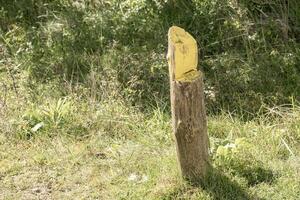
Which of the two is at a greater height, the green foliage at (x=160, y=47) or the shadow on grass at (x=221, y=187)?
the green foliage at (x=160, y=47)

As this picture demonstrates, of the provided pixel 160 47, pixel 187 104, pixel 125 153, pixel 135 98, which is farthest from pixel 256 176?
pixel 160 47

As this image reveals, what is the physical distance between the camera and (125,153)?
4191 millimetres

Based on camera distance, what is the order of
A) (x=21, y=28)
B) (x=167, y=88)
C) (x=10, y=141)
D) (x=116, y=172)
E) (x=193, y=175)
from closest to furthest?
1. (x=193, y=175)
2. (x=116, y=172)
3. (x=10, y=141)
4. (x=167, y=88)
5. (x=21, y=28)

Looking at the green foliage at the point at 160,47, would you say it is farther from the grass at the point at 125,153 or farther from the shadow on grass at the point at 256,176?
the shadow on grass at the point at 256,176

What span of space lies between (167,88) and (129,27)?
3.20ft

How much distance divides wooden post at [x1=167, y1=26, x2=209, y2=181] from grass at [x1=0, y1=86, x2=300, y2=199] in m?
0.14

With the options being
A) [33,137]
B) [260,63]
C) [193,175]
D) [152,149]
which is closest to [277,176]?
[193,175]

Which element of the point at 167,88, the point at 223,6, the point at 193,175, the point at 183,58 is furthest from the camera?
the point at 223,6

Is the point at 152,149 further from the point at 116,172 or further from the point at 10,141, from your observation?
the point at 10,141

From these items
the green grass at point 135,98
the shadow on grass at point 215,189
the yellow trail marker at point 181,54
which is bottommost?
the shadow on grass at point 215,189

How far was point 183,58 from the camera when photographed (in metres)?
3.38

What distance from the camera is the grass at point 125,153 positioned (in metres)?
3.71

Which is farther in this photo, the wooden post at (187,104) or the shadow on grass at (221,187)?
the shadow on grass at (221,187)

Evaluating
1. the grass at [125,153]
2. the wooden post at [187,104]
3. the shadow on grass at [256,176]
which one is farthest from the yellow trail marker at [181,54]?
the shadow on grass at [256,176]
